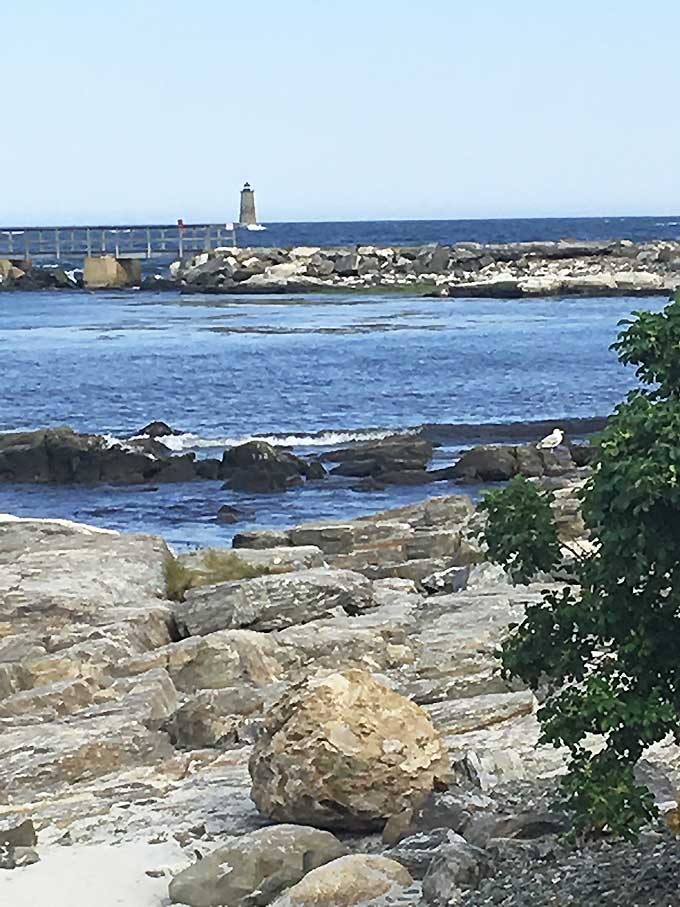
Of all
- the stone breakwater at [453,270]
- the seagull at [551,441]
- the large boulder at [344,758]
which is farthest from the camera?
the stone breakwater at [453,270]

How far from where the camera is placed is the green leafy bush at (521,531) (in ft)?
24.4

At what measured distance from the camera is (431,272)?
295 feet

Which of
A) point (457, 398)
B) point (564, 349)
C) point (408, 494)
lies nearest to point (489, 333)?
point (564, 349)

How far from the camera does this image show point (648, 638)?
701cm

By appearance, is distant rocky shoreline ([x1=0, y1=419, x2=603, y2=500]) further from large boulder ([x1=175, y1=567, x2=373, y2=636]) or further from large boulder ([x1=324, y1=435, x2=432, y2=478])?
large boulder ([x1=175, y1=567, x2=373, y2=636])

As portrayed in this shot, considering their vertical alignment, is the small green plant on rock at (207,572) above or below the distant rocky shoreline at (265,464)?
above

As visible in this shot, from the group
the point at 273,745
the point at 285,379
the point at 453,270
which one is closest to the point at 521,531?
the point at 273,745

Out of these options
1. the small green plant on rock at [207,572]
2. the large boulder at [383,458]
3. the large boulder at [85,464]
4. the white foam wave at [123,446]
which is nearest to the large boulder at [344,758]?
the small green plant on rock at [207,572]

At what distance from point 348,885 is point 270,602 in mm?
6529

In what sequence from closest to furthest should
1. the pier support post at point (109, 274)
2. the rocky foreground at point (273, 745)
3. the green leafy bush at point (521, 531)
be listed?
the green leafy bush at point (521, 531)
the rocky foreground at point (273, 745)
the pier support post at point (109, 274)

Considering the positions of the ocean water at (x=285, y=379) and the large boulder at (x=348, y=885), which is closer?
the large boulder at (x=348, y=885)

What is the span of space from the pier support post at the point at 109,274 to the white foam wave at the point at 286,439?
2379 inches

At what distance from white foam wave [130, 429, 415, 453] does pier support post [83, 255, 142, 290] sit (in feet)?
198

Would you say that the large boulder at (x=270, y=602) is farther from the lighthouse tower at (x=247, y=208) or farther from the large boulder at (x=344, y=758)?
the lighthouse tower at (x=247, y=208)
